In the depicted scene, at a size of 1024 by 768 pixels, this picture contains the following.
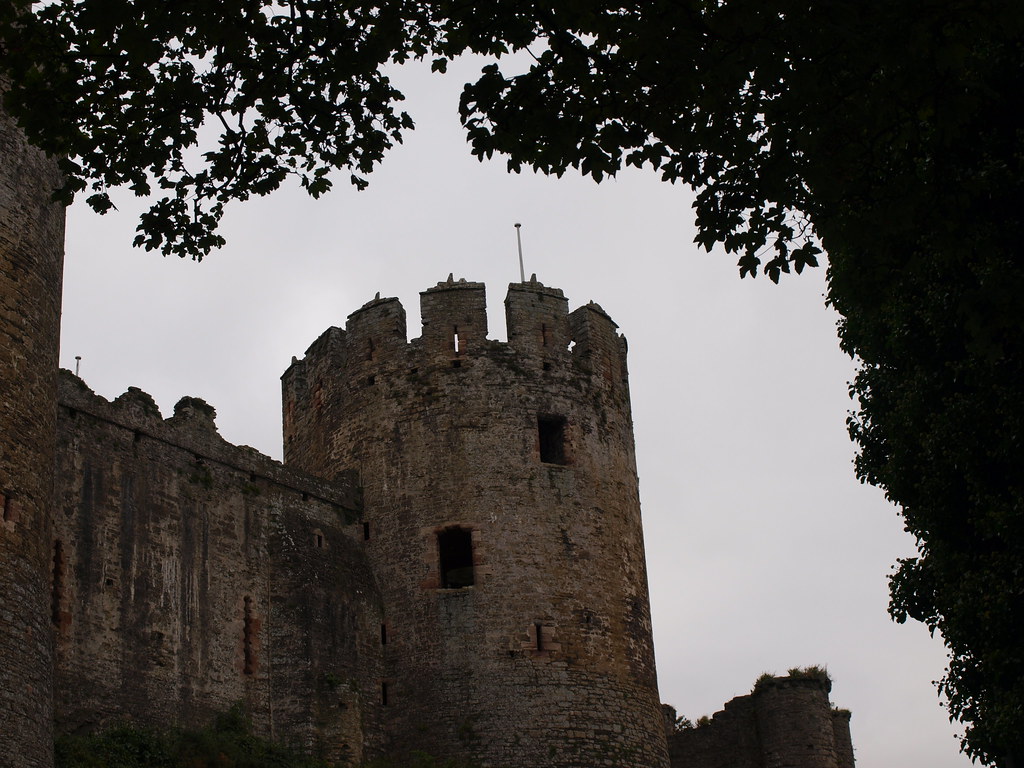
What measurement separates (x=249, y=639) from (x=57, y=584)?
3.17 metres

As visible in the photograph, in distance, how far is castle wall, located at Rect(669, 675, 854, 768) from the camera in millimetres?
25734

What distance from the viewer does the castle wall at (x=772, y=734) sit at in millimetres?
25734

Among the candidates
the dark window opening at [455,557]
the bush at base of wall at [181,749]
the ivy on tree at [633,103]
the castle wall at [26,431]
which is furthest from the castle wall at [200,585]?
the ivy on tree at [633,103]

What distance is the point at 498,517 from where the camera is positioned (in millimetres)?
22734

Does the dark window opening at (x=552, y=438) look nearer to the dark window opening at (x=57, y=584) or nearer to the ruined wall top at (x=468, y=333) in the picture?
the ruined wall top at (x=468, y=333)

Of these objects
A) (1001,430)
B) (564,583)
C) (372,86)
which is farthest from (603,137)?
(564,583)

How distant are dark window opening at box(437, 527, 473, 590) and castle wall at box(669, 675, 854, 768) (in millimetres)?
5908

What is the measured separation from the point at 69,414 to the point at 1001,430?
1216 centimetres

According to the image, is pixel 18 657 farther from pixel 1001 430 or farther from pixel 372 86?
pixel 1001 430

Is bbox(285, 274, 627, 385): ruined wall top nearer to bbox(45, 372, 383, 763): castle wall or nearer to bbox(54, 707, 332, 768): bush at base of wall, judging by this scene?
bbox(45, 372, 383, 763): castle wall

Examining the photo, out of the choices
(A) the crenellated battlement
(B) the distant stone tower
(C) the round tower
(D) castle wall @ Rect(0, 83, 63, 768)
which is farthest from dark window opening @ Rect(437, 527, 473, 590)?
(D) castle wall @ Rect(0, 83, 63, 768)

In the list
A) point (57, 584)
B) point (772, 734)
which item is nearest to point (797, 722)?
point (772, 734)

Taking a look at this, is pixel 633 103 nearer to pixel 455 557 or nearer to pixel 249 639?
pixel 249 639

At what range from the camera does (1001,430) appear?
12805 mm
